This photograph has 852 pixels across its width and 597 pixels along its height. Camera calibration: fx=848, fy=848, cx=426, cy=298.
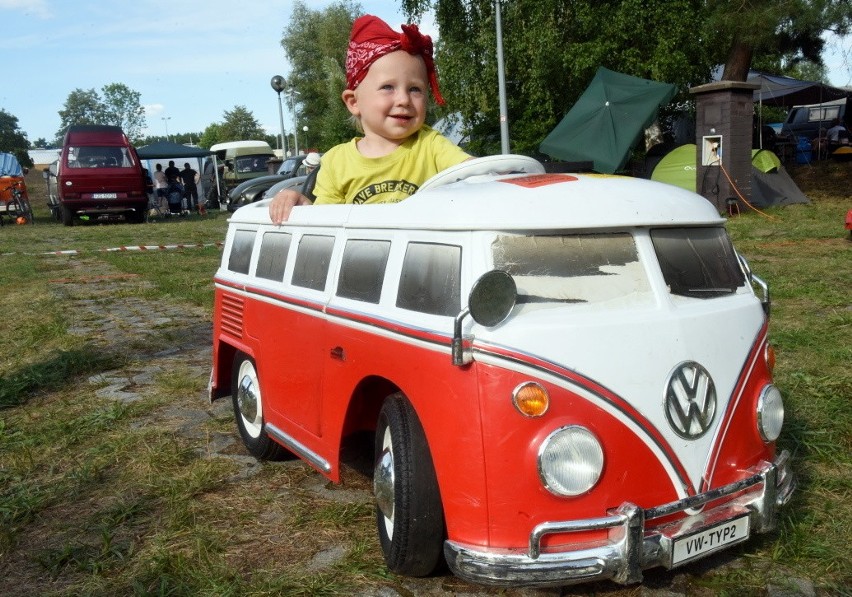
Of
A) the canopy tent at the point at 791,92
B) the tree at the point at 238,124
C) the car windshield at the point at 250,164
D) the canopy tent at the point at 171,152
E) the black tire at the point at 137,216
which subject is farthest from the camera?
the tree at the point at 238,124

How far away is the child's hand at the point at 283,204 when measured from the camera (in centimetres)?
426

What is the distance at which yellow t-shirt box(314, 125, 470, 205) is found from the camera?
435 cm

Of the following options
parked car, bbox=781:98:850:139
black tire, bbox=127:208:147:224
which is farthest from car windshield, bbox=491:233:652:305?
parked car, bbox=781:98:850:139

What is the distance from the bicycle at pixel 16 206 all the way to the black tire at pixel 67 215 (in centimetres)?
260

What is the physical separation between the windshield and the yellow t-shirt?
153cm

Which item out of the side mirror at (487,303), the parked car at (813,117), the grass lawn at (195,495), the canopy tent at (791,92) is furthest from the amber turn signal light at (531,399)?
the parked car at (813,117)

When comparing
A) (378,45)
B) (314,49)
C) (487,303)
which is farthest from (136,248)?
(314,49)

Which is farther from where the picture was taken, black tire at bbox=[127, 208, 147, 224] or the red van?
black tire at bbox=[127, 208, 147, 224]

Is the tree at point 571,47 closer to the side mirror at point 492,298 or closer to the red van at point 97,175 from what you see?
the red van at point 97,175

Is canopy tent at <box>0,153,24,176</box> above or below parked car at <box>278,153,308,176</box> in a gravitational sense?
above

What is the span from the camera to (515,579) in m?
2.64

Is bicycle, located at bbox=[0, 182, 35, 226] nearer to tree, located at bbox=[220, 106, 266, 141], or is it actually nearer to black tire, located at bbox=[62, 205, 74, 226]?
black tire, located at bbox=[62, 205, 74, 226]

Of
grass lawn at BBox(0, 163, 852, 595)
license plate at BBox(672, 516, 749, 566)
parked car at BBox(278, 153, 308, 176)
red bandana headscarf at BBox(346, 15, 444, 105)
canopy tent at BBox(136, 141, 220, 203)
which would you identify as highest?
canopy tent at BBox(136, 141, 220, 203)

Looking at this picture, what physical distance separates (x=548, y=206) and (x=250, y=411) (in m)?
2.42
